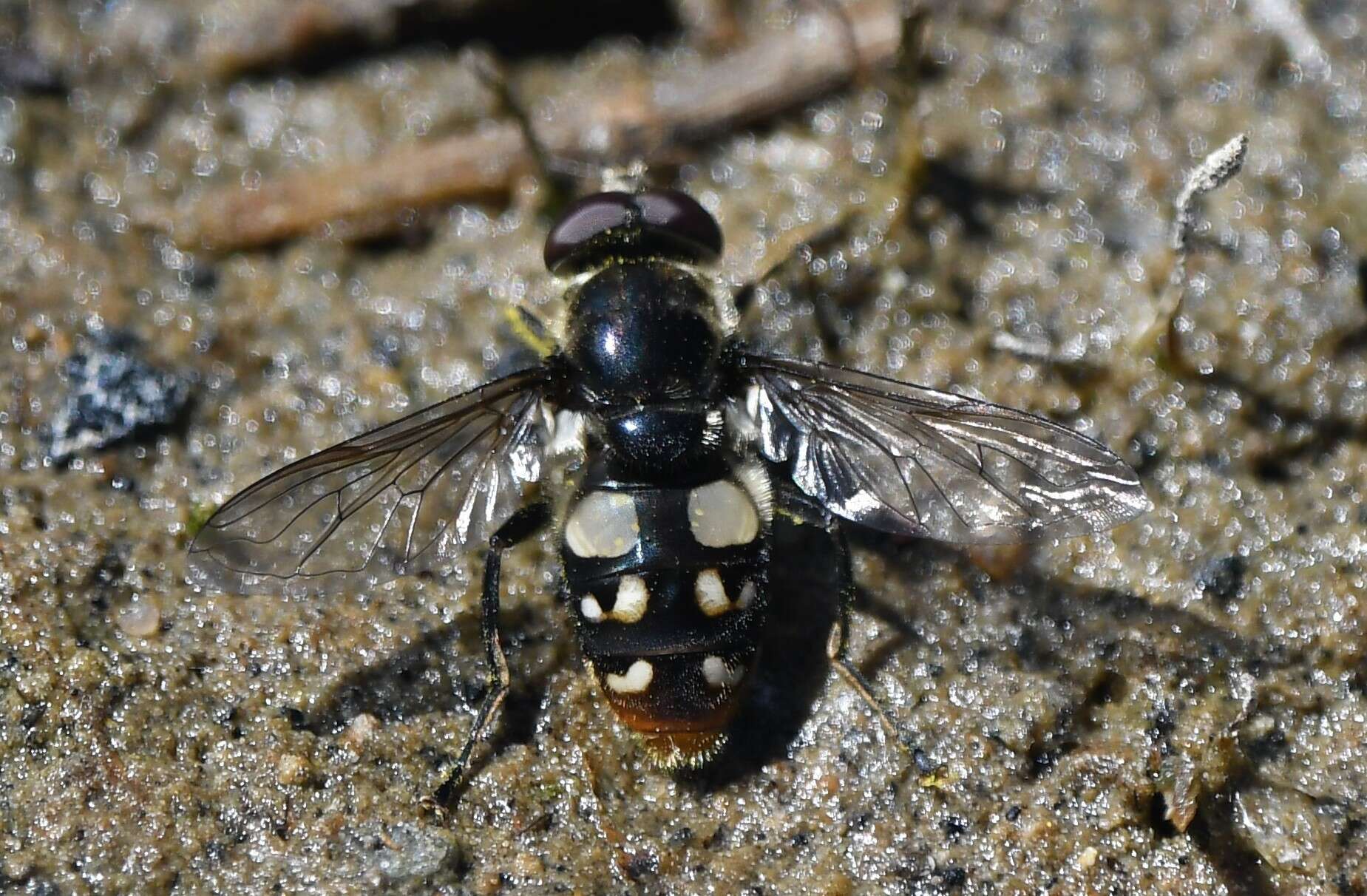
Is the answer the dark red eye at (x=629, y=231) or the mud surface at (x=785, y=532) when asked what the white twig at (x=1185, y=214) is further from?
the dark red eye at (x=629, y=231)

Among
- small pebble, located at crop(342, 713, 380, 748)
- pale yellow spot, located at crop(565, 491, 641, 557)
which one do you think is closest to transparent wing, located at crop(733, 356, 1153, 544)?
pale yellow spot, located at crop(565, 491, 641, 557)

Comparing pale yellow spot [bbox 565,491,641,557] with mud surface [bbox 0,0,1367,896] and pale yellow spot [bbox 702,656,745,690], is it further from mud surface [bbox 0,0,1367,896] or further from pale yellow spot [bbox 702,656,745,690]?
mud surface [bbox 0,0,1367,896]

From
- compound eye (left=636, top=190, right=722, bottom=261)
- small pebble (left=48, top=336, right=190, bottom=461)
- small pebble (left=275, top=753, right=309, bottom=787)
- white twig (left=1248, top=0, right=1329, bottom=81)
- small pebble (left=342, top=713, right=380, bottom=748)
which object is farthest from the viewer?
white twig (left=1248, top=0, right=1329, bottom=81)

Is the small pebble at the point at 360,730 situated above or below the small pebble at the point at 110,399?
below

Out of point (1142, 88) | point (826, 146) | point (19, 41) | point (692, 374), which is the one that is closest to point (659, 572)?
point (692, 374)

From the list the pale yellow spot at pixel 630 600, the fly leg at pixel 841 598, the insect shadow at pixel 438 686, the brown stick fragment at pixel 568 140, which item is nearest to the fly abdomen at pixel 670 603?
the pale yellow spot at pixel 630 600

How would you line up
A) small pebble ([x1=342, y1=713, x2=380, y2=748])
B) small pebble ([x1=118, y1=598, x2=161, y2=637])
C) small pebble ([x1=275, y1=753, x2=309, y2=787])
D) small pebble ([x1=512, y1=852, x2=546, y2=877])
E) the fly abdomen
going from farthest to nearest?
small pebble ([x1=118, y1=598, x2=161, y2=637]) → small pebble ([x1=342, y1=713, x2=380, y2=748]) → small pebble ([x1=275, y1=753, x2=309, y2=787]) → small pebble ([x1=512, y1=852, x2=546, y2=877]) → the fly abdomen
